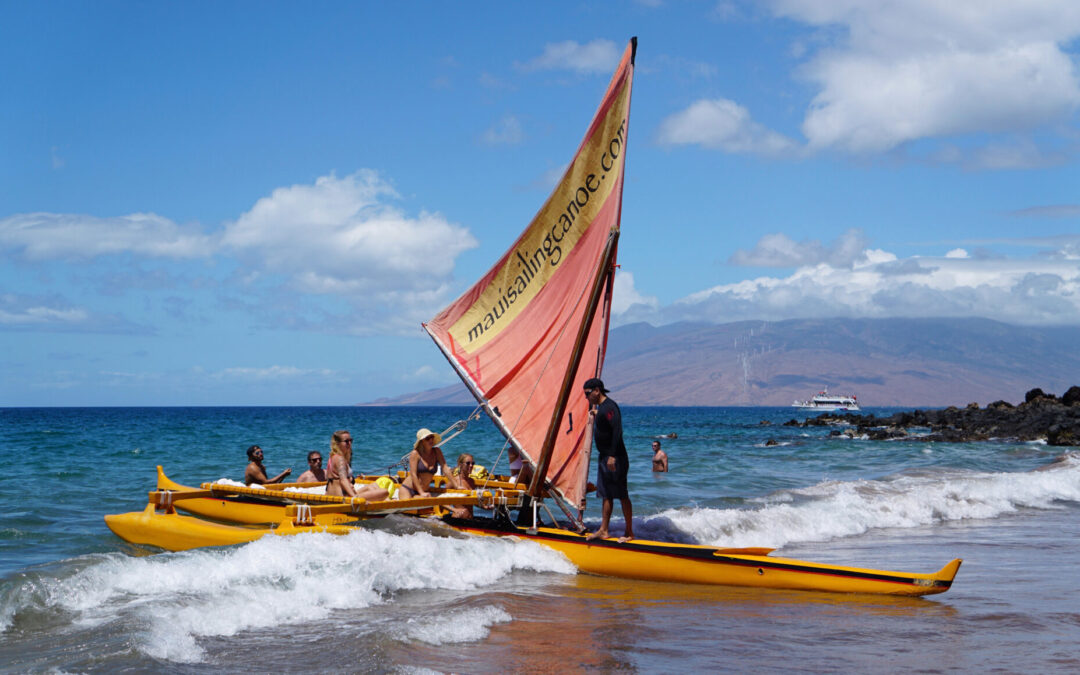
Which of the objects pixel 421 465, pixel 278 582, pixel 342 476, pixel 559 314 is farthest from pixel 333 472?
pixel 559 314

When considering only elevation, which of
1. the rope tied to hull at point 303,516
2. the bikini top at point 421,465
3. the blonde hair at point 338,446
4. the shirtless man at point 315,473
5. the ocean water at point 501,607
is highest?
the blonde hair at point 338,446

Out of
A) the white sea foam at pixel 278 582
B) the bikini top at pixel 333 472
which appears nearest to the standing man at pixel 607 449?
the white sea foam at pixel 278 582

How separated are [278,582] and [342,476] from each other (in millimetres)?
3326

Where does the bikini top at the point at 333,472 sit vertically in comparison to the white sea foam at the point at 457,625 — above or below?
above

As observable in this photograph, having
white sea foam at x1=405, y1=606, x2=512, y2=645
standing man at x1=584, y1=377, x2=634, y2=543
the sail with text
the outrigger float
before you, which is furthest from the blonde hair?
white sea foam at x1=405, y1=606, x2=512, y2=645

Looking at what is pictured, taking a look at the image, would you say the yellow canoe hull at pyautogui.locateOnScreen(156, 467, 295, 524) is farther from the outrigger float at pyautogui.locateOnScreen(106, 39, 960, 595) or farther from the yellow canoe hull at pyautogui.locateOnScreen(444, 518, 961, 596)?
the yellow canoe hull at pyautogui.locateOnScreen(444, 518, 961, 596)

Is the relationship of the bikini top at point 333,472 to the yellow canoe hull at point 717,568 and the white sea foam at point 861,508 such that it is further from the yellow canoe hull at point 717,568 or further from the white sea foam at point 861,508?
the white sea foam at point 861,508

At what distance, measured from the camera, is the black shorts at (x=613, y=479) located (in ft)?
34.8

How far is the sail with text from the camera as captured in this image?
11.2 m

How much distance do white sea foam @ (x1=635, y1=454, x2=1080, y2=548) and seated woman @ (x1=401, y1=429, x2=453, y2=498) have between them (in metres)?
3.54

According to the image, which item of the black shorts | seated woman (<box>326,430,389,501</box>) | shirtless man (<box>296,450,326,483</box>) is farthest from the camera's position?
shirtless man (<box>296,450,326,483</box>)

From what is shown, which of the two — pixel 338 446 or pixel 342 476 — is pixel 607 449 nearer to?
pixel 342 476

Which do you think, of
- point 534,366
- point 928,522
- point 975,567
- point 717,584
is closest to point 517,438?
point 534,366

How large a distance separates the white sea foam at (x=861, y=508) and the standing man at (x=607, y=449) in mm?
3530
